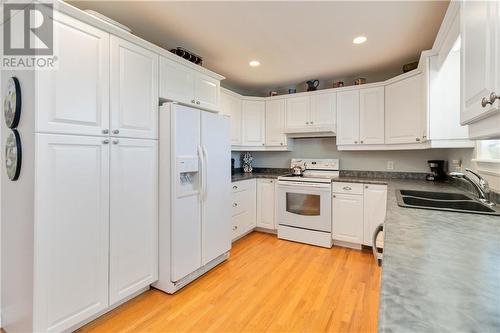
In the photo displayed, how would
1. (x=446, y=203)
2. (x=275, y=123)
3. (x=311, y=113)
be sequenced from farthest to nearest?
(x=275, y=123)
(x=311, y=113)
(x=446, y=203)

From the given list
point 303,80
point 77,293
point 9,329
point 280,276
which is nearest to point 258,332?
point 280,276

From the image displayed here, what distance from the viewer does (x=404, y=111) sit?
2.85 m

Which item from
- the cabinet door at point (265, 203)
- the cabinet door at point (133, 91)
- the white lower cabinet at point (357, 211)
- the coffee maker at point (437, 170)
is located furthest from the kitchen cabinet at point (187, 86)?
the coffee maker at point (437, 170)

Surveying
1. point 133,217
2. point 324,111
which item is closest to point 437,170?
point 324,111

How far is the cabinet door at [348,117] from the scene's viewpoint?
325cm

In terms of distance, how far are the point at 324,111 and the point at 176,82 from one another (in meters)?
2.16

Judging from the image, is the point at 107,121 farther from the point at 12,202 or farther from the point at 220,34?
the point at 220,34

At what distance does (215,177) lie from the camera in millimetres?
2541

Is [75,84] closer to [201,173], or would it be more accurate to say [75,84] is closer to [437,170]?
[201,173]

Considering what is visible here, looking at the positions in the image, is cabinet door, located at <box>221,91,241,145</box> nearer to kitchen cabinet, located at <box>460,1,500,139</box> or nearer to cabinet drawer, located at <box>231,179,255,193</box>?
cabinet drawer, located at <box>231,179,255,193</box>

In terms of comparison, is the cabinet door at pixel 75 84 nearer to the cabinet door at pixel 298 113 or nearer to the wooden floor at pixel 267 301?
the wooden floor at pixel 267 301

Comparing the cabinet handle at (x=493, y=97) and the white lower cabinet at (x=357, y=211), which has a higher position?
the cabinet handle at (x=493, y=97)

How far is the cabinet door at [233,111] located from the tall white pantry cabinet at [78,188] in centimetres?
150

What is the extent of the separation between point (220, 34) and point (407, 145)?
8.17 feet
